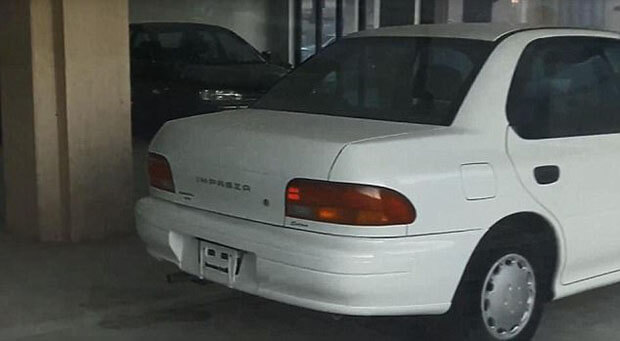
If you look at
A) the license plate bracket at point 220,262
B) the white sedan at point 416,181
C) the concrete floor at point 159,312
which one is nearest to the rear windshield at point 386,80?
the white sedan at point 416,181

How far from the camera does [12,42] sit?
6863 mm

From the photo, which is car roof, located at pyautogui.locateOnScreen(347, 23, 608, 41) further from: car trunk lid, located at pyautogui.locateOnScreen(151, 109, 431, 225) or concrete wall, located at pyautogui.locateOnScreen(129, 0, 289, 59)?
concrete wall, located at pyautogui.locateOnScreen(129, 0, 289, 59)

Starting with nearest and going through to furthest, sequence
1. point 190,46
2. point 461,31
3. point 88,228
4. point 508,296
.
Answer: point 508,296 < point 461,31 < point 88,228 < point 190,46

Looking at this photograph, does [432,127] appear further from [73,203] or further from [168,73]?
[168,73]

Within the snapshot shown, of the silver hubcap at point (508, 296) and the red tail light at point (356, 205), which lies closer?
the red tail light at point (356, 205)

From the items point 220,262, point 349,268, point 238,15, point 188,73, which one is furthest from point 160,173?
point 238,15

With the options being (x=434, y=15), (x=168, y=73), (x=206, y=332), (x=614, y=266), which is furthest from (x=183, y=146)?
(x=434, y=15)

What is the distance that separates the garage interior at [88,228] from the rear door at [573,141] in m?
0.58

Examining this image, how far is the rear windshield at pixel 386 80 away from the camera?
4.73 meters

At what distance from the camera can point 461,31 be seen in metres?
5.12

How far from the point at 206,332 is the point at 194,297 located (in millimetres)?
582

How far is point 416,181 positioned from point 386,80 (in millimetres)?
940

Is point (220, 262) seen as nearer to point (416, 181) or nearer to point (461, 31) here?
point (416, 181)

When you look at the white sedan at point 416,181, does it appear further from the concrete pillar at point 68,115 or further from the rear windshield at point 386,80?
the concrete pillar at point 68,115
